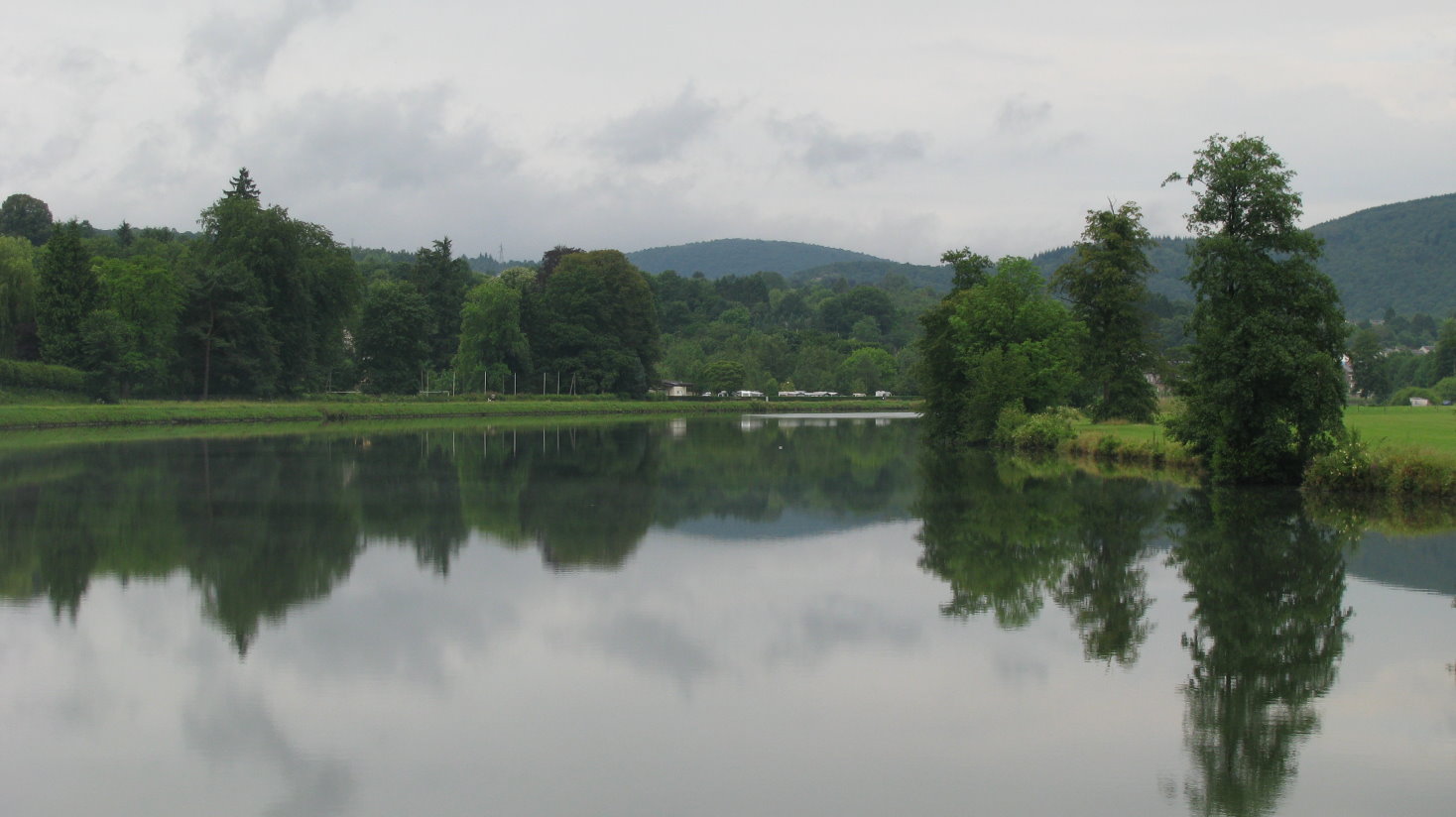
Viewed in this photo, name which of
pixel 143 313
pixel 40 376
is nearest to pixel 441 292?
pixel 143 313

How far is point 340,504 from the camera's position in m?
23.9

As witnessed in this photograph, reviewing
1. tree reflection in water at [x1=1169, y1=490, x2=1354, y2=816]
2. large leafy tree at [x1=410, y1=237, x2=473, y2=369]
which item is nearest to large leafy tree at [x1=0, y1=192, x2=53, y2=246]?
large leafy tree at [x1=410, y1=237, x2=473, y2=369]

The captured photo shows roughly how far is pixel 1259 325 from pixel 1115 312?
2435 cm

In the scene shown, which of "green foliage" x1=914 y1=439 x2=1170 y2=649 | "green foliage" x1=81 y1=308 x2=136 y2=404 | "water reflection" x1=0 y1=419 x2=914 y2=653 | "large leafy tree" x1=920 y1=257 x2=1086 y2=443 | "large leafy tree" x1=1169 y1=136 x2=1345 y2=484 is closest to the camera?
"green foliage" x1=914 y1=439 x2=1170 y2=649

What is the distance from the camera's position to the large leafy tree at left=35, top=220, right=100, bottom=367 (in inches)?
2420

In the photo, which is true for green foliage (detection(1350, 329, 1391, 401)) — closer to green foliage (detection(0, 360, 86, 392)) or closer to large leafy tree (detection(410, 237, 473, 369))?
large leafy tree (detection(410, 237, 473, 369))

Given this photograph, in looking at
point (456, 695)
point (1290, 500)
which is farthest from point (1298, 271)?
point (456, 695)

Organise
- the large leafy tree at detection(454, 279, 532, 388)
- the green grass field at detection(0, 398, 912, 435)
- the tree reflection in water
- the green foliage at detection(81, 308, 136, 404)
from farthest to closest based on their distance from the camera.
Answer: the large leafy tree at detection(454, 279, 532, 388) → the green foliage at detection(81, 308, 136, 404) → the green grass field at detection(0, 398, 912, 435) → the tree reflection in water

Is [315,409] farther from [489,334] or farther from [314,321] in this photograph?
[489,334]

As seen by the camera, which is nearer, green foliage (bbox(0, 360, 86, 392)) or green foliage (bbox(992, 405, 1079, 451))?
green foliage (bbox(992, 405, 1079, 451))

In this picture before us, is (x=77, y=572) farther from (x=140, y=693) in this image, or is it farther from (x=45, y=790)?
(x=45, y=790)

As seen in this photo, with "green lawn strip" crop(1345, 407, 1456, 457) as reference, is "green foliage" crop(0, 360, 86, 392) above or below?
above

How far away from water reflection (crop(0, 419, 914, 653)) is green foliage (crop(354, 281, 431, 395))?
41951 mm

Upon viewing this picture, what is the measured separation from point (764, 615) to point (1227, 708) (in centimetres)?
534
